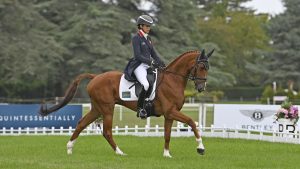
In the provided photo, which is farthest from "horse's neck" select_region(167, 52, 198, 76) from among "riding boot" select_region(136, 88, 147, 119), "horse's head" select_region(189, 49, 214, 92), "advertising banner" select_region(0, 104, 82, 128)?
"advertising banner" select_region(0, 104, 82, 128)

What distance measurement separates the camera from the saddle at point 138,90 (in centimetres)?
1399

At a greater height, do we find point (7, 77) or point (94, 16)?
point (94, 16)

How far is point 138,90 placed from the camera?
46.5ft

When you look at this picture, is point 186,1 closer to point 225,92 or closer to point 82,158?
point 225,92

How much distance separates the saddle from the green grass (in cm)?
107

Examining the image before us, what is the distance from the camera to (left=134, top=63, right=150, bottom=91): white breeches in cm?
1387

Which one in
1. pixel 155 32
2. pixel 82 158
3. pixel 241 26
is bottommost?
pixel 82 158

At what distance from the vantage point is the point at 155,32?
49.4m

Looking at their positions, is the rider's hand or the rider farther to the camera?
the rider's hand

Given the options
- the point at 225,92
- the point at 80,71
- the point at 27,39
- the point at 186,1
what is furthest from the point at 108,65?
the point at 225,92

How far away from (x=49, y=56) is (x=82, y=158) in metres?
33.7

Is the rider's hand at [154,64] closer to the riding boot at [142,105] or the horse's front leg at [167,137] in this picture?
the riding boot at [142,105]

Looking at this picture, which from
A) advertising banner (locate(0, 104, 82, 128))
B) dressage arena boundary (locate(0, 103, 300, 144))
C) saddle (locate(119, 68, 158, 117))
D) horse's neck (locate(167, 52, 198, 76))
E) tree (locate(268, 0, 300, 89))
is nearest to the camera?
saddle (locate(119, 68, 158, 117))

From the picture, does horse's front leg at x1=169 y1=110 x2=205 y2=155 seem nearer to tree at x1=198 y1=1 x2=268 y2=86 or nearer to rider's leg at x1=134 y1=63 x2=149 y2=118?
rider's leg at x1=134 y1=63 x2=149 y2=118
